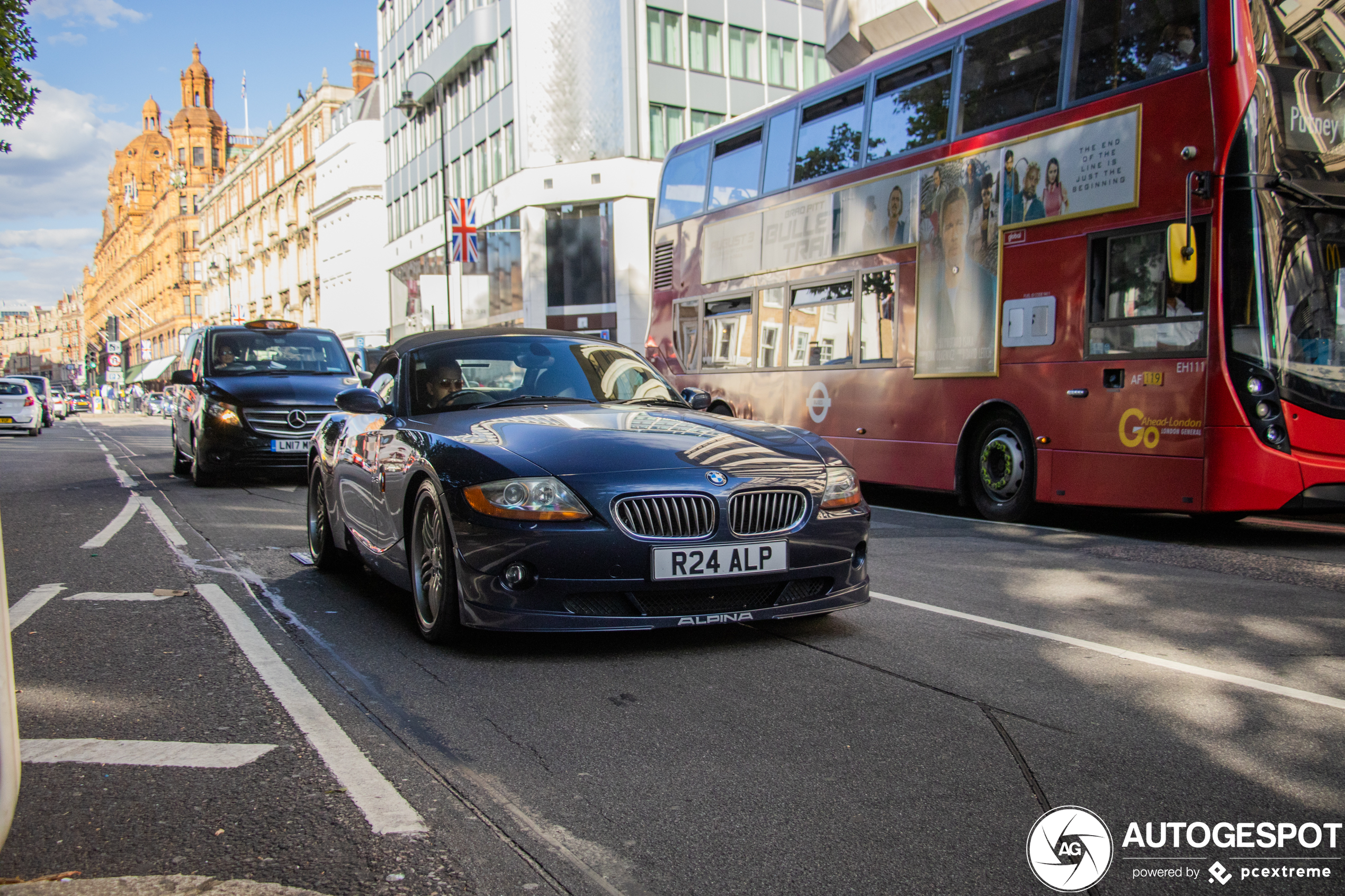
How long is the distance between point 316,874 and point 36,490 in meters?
12.9

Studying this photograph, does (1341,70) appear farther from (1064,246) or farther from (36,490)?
(36,490)

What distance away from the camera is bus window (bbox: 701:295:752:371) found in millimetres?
13742

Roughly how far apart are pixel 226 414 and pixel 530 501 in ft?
32.7

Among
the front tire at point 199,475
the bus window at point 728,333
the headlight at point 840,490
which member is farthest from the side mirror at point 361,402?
the front tire at point 199,475

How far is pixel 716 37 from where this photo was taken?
133 ft

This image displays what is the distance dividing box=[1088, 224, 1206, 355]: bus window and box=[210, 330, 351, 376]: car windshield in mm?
9361

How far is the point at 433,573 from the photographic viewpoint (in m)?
5.02

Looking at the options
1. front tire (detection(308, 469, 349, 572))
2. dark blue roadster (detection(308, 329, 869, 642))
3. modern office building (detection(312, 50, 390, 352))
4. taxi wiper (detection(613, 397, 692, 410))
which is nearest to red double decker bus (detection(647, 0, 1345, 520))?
taxi wiper (detection(613, 397, 692, 410))

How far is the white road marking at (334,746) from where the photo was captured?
9.56ft

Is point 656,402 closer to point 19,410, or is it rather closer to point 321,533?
point 321,533

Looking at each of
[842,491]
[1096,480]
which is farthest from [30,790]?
[1096,480]

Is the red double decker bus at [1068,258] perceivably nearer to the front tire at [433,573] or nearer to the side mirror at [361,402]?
the side mirror at [361,402]

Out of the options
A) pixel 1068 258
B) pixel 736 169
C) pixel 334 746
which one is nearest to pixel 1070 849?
pixel 334 746

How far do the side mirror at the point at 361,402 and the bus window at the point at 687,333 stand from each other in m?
8.99
